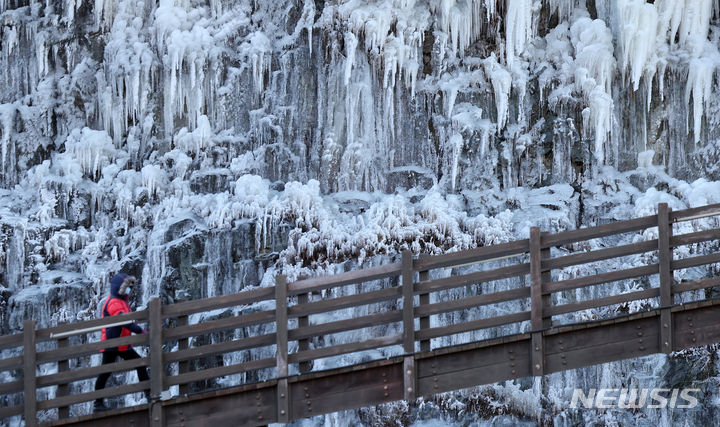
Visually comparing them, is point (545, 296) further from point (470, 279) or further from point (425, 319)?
point (425, 319)

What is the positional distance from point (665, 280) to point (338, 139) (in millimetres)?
8523

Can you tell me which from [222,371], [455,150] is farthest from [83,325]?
[455,150]

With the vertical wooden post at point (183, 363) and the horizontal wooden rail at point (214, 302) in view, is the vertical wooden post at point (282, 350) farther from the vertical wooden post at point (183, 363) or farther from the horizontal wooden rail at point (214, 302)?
the vertical wooden post at point (183, 363)

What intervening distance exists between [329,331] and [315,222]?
653 cm

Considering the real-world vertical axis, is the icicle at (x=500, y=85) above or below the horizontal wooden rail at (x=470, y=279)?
above

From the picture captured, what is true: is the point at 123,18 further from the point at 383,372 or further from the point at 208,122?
the point at 383,372

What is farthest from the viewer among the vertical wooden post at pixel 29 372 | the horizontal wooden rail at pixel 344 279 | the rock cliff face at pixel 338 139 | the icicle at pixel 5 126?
the icicle at pixel 5 126

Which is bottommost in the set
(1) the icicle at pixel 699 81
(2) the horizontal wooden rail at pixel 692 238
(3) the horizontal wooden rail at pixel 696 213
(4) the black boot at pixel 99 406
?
(4) the black boot at pixel 99 406

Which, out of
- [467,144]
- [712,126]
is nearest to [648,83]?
[712,126]

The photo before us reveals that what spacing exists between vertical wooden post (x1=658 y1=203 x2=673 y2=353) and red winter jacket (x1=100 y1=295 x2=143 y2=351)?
189 inches

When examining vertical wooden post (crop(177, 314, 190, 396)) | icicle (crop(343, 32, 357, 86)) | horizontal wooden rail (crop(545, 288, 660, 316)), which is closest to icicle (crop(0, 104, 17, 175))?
icicle (crop(343, 32, 357, 86))

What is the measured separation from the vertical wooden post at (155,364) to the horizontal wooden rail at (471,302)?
2.34 metres

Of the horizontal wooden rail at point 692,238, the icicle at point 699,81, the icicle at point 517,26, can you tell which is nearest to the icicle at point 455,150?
the icicle at point 517,26

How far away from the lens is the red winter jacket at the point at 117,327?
9953mm
